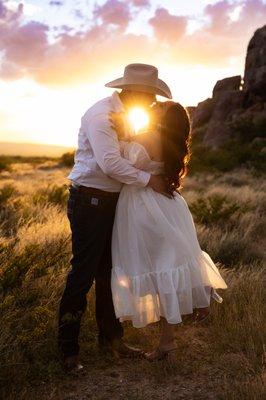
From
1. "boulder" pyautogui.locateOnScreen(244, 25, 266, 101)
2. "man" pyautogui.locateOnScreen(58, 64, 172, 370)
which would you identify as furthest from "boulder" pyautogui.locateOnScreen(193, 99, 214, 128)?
"man" pyautogui.locateOnScreen(58, 64, 172, 370)

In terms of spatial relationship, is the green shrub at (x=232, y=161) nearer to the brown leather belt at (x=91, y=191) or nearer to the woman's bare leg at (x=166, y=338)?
the woman's bare leg at (x=166, y=338)

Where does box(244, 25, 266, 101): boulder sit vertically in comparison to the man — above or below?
above

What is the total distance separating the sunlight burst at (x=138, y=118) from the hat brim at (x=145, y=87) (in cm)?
16

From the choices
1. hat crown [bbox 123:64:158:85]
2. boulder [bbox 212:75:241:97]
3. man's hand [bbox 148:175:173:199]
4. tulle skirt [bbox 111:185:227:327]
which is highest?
boulder [bbox 212:75:241:97]

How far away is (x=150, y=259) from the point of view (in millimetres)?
4020

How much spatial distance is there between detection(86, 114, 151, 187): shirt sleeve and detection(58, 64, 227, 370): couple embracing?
4cm

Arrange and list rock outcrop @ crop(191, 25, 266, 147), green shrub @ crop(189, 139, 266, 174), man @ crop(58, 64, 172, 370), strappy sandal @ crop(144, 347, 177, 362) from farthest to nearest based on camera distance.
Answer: rock outcrop @ crop(191, 25, 266, 147) → green shrub @ crop(189, 139, 266, 174) → strappy sandal @ crop(144, 347, 177, 362) → man @ crop(58, 64, 172, 370)

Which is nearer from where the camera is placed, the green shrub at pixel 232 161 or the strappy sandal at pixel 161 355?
the strappy sandal at pixel 161 355

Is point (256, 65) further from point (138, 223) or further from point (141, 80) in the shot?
point (138, 223)

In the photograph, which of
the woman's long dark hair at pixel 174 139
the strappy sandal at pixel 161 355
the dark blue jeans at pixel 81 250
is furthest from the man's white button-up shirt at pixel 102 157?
the strappy sandal at pixel 161 355

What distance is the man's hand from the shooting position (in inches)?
156

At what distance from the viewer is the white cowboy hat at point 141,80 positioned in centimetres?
386

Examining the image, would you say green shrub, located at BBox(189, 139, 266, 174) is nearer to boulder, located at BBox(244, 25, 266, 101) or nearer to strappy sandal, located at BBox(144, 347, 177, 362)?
boulder, located at BBox(244, 25, 266, 101)

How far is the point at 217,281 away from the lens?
14.0ft
